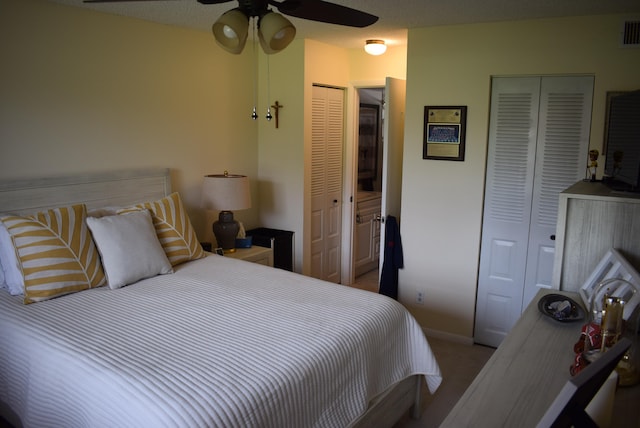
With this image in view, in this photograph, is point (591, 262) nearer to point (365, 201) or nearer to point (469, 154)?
point (469, 154)

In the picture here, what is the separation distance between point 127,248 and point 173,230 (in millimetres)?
438

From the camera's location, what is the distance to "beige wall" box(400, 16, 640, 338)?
330 cm

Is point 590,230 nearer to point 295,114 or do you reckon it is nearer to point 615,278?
point 615,278

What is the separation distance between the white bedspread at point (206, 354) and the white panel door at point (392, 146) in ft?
4.37

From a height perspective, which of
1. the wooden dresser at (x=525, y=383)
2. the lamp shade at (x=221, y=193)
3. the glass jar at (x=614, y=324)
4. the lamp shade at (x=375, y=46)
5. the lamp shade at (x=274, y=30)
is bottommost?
the wooden dresser at (x=525, y=383)

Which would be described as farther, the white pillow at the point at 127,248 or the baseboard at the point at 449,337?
the baseboard at the point at 449,337

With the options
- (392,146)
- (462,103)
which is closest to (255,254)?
(392,146)

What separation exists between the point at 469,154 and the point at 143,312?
2531 millimetres

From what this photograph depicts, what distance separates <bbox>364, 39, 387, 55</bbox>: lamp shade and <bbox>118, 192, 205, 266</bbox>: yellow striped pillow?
6.84 feet

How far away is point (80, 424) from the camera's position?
6.23 feet

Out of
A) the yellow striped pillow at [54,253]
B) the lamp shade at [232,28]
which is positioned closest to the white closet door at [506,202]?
the lamp shade at [232,28]

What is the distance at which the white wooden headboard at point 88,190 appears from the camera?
9.72ft

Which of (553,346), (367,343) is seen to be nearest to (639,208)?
(553,346)

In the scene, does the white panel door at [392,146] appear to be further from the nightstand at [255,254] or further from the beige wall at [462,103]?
the nightstand at [255,254]
